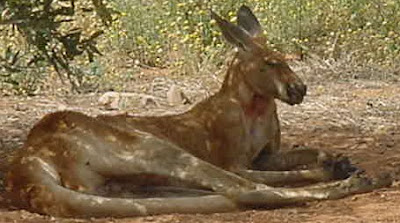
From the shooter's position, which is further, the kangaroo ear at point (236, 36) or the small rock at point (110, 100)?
the small rock at point (110, 100)

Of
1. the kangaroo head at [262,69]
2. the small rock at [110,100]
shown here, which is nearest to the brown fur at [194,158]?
the kangaroo head at [262,69]

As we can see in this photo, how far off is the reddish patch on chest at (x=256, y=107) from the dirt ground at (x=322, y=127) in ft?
2.62

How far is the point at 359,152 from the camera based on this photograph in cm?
746

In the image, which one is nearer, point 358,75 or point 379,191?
point 379,191

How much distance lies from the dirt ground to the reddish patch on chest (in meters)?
0.80

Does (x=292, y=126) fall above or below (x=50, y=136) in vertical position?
below

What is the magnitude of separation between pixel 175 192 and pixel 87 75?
4.80 meters

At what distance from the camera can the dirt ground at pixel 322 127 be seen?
5.41 m

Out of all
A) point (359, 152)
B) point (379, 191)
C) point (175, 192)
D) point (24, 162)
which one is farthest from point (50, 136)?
point (359, 152)

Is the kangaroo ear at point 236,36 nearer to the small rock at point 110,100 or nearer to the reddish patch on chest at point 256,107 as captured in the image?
the reddish patch on chest at point 256,107

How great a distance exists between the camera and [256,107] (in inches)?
264

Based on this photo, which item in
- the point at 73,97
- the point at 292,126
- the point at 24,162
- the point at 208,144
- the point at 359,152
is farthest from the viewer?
the point at 73,97

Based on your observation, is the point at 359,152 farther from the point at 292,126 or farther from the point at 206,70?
the point at 206,70

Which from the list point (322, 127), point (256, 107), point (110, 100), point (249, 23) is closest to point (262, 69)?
point (256, 107)
